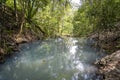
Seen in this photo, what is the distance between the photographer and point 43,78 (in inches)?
467

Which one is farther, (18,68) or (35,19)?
(35,19)

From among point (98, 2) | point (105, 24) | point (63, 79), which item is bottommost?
point (63, 79)

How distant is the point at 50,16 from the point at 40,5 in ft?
19.8

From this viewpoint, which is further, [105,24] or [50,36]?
[50,36]

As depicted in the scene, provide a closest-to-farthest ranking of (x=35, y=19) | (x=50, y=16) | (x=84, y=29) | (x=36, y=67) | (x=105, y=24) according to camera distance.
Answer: (x=36, y=67)
(x=105, y=24)
(x=35, y=19)
(x=50, y=16)
(x=84, y=29)

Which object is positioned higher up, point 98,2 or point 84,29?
point 98,2

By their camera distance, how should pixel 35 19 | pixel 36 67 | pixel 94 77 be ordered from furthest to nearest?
1. pixel 35 19
2. pixel 36 67
3. pixel 94 77

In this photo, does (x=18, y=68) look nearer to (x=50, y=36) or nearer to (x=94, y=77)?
(x=94, y=77)

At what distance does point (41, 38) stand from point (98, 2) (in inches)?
564

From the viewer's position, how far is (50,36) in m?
40.9

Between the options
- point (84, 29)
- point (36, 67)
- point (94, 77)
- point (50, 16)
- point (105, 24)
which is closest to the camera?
point (94, 77)

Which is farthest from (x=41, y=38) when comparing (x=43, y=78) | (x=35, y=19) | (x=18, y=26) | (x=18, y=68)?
(x=43, y=78)

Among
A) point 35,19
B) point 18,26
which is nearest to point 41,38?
point 35,19

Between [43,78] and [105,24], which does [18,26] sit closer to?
[105,24]
